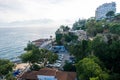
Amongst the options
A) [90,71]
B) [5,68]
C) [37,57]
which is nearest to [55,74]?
[37,57]

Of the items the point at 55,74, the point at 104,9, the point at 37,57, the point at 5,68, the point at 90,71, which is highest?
the point at 104,9

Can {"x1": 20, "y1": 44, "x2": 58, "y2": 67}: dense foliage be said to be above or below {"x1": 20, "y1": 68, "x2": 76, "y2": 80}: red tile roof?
above

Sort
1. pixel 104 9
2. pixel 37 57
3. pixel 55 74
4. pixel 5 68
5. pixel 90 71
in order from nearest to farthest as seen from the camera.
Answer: pixel 90 71 → pixel 55 74 → pixel 5 68 → pixel 37 57 → pixel 104 9

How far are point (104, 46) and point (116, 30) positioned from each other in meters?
11.7

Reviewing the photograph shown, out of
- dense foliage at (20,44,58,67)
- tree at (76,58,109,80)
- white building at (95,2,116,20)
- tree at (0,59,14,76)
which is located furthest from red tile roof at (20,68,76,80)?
white building at (95,2,116,20)

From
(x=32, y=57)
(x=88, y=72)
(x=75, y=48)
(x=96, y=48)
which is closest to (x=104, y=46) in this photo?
(x=96, y=48)

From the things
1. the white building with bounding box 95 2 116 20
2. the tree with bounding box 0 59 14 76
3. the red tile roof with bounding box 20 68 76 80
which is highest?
the white building with bounding box 95 2 116 20

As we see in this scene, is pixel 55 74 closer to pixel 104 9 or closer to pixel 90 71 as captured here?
pixel 90 71

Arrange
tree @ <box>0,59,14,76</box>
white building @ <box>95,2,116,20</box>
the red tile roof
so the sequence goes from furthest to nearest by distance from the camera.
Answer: white building @ <box>95,2,116,20</box> < tree @ <box>0,59,14,76</box> < the red tile roof

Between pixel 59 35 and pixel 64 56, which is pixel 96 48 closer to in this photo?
pixel 64 56

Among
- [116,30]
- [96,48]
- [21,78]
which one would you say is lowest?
[21,78]

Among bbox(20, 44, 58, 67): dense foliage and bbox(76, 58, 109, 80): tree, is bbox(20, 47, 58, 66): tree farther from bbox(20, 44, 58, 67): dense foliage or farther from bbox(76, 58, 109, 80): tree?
bbox(76, 58, 109, 80): tree

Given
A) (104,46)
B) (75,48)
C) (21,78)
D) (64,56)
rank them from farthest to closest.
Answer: (64,56)
(75,48)
(21,78)
(104,46)

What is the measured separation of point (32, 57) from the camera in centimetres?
4269
